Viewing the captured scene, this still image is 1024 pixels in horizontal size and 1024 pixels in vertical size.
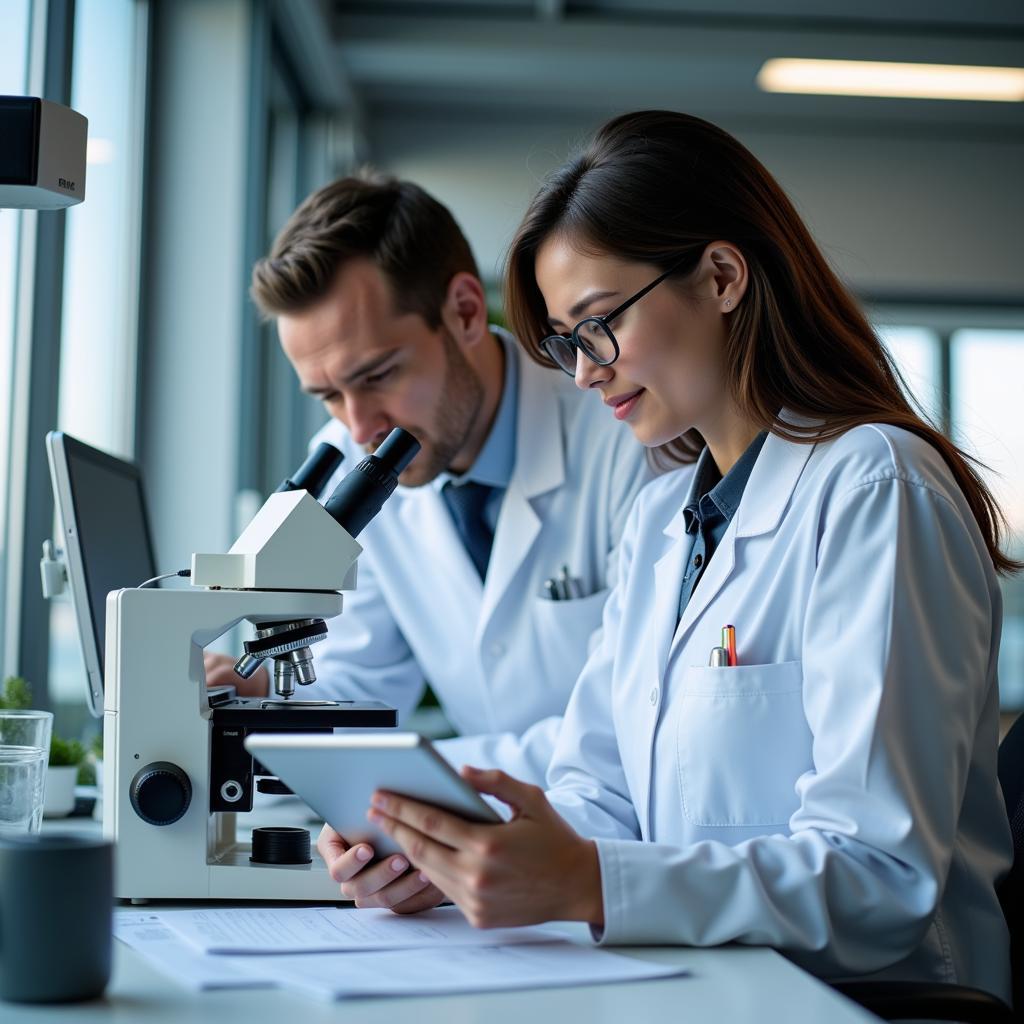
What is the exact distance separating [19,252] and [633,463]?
126 cm

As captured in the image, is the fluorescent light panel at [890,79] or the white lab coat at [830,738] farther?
the fluorescent light panel at [890,79]

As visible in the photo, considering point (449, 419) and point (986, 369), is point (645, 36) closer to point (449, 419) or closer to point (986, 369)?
point (986, 369)

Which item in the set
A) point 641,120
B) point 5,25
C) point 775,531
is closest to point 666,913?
point 775,531

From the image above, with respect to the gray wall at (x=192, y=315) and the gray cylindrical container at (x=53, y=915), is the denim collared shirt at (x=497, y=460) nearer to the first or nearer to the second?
the gray wall at (x=192, y=315)

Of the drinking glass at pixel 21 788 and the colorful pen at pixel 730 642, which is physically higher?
the colorful pen at pixel 730 642

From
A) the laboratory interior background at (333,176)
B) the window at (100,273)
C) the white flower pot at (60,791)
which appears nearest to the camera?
the white flower pot at (60,791)

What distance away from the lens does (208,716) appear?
134cm

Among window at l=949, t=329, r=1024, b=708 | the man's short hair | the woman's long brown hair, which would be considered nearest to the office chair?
the woman's long brown hair

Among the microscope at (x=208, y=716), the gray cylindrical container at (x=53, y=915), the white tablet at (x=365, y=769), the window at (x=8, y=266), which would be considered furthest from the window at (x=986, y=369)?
the gray cylindrical container at (x=53, y=915)

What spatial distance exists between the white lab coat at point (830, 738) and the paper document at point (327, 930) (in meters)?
0.14

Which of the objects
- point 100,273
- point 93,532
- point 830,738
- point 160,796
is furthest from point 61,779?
point 100,273

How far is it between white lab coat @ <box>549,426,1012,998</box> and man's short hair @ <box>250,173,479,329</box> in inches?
40.0

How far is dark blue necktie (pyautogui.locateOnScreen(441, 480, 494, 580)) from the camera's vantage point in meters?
2.44

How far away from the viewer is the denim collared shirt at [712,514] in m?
1.55
